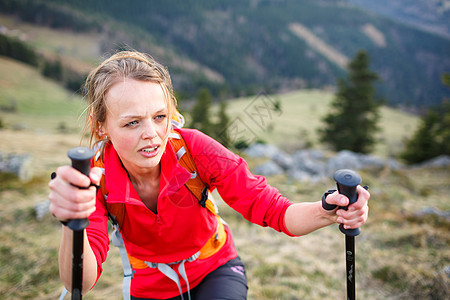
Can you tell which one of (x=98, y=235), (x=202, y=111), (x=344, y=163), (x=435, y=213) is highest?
(x=98, y=235)

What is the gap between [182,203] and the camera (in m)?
2.33

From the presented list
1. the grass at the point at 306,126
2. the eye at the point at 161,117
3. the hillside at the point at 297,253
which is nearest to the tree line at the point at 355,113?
the grass at the point at 306,126

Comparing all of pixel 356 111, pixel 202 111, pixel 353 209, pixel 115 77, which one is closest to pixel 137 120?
pixel 115 77

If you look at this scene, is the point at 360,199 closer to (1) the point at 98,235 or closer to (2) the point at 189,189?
(2) the point at 189,189

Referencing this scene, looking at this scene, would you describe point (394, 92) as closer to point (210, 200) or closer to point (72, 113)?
point (72, 113)

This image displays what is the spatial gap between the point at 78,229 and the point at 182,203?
2.92 feet

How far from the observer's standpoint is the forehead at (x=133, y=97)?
204 cm

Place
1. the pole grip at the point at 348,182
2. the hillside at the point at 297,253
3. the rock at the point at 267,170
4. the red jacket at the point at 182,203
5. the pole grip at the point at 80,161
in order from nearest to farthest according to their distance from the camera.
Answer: the pole grip at the point at 80,161 < the pole grip at the point at 348,182 < the red jacket at the point at 182,203 < the hillside at the point at 297,253 < the rock at the point at 267,170

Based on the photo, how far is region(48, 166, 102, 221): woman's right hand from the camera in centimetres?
147

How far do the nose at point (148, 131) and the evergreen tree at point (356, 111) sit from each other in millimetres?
29200

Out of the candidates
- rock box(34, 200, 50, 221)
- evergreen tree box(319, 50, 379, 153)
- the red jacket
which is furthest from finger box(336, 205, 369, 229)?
evergreen tree box(319, 50, 379, 153)

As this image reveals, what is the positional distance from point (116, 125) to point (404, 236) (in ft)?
17.1

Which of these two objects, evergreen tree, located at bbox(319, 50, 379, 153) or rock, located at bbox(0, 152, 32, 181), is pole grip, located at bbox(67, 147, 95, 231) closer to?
rock, located at bbox(0, 152, 32, 181)

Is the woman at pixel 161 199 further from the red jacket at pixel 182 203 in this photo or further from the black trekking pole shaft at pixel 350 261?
the black trekking pole shaft at pixel 350 261
